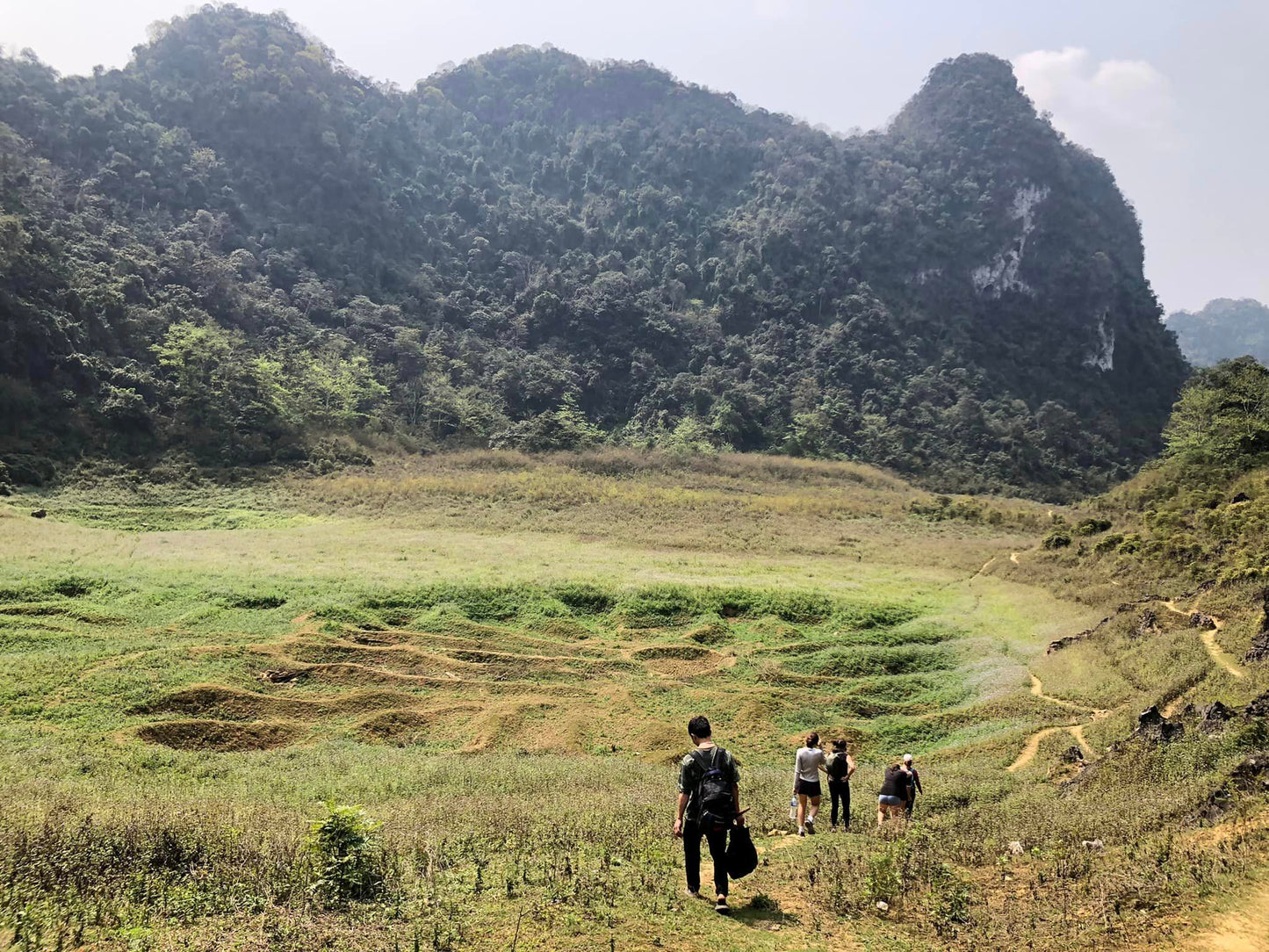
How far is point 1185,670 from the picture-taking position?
14273mm

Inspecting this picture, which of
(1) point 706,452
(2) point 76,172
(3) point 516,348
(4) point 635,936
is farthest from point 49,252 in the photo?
(4) point 635,936

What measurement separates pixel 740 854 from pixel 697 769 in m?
0.73

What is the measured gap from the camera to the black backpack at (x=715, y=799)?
241 inches

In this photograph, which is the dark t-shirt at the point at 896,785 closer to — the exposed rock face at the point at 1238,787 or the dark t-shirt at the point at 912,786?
the dark t-shirt at the point at 912,786

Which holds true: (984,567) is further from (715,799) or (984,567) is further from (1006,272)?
(1006,272)

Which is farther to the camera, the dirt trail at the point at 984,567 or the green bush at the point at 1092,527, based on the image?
the green bush at the point at 1092,527

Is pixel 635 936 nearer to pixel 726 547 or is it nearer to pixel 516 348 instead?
pixel 726 547

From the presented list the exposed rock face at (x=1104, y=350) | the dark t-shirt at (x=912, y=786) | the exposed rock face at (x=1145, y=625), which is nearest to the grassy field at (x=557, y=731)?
the exposed rock face at (x=1145, y=625)

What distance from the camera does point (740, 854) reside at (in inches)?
244

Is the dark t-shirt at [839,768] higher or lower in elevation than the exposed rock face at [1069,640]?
higher

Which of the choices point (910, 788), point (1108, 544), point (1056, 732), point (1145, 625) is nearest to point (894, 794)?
point (910, 788)

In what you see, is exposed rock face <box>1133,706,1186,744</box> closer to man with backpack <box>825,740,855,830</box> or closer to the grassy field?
the grassy field

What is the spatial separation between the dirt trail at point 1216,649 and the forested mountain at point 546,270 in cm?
5037

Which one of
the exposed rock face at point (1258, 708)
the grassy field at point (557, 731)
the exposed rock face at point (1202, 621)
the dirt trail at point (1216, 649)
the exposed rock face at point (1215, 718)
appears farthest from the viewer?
the exposed rock face at point (1202, 621)
